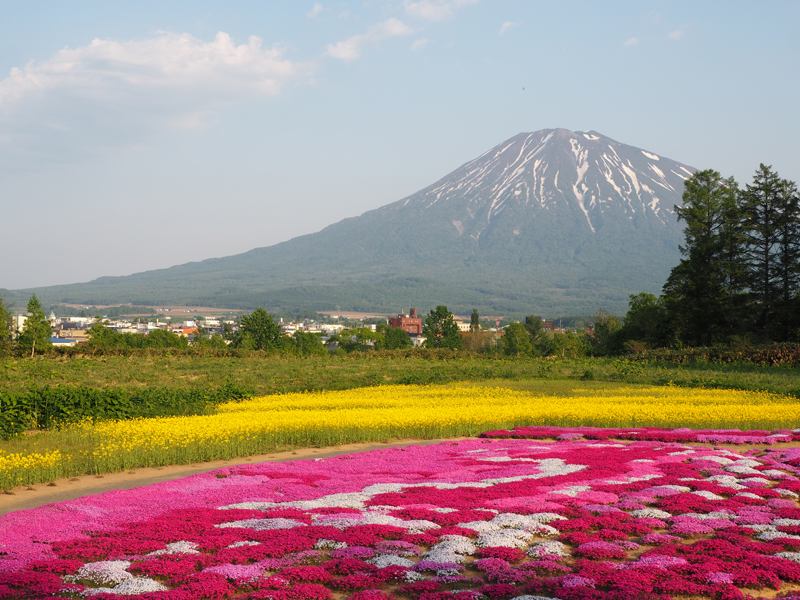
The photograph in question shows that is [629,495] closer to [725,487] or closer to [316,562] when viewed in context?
[725,487]

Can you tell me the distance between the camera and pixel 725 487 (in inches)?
417

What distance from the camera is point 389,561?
704cm

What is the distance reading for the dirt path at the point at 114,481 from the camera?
1079 cm

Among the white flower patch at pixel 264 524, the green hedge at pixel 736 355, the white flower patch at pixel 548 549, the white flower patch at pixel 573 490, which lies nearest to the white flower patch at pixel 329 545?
the white flower patch at pixel 264 524

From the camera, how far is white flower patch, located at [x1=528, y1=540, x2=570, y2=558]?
7.39m

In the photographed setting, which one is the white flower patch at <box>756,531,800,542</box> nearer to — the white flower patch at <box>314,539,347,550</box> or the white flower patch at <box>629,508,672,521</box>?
the white flower patch at <box>629,508,672,521</box>

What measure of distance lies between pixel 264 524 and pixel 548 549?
11.2 ft

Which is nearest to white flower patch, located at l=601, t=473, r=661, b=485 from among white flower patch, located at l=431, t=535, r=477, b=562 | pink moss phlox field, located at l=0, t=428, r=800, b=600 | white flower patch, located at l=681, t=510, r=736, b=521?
pink moss phlox field, located at l=0, t=428, r=800, b=600

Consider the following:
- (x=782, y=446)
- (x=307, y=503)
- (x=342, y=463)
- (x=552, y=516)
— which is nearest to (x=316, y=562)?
(x=307, y=503)

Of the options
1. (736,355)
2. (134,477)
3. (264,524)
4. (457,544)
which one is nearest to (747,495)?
(457,544)

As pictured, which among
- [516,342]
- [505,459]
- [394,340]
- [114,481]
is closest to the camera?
[114,481]

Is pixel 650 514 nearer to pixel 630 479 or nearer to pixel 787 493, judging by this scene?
pixel 630 479

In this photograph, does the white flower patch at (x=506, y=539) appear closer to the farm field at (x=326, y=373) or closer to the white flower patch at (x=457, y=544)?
the white flower patch at (x=457, y=544)

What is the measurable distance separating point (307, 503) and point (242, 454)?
213 inches
